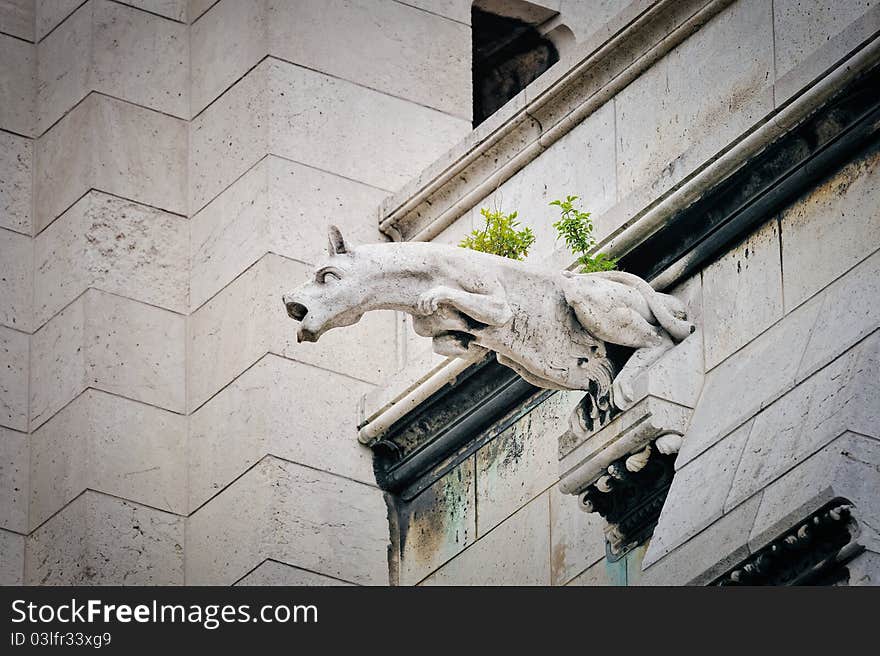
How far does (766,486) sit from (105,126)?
5.61 meters

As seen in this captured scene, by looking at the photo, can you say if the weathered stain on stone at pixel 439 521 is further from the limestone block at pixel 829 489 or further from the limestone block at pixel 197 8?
the limestone block at pixel 197 8

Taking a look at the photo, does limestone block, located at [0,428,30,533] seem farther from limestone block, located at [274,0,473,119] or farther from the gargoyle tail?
the gargoyle tail

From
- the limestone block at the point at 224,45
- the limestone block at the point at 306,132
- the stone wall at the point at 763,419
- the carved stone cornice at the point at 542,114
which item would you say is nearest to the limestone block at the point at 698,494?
the stone wall at the point at 763,419

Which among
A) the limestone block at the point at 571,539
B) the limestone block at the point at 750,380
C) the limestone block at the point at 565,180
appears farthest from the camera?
the limestone block at the point at 565,180

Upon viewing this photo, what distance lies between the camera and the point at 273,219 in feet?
57.9

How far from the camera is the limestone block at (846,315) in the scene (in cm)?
1406

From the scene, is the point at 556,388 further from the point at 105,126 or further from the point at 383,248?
the point at 105,126

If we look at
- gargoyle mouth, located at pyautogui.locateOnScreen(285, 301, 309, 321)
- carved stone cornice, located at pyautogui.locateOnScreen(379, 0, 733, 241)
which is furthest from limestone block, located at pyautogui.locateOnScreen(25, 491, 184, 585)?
gargoyle mouth, located at pyautogui.locateOnScreen(285, 301, 309, 321)

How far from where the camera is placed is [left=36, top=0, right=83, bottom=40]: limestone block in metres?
A: 18.7

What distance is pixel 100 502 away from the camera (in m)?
17.1

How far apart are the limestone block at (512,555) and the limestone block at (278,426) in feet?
3.17

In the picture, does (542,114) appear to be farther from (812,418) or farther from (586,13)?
(812,418)

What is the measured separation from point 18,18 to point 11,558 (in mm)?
3322

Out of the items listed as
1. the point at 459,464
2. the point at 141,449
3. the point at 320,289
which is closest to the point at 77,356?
the point at 141,449
